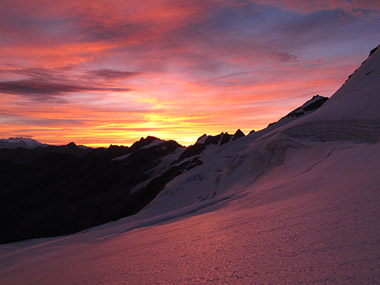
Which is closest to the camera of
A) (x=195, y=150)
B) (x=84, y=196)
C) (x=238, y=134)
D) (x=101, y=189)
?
(x=238, y=134)

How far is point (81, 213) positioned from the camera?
8112cm

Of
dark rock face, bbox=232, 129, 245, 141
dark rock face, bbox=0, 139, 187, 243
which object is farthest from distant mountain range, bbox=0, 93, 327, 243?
dark rock face, bbox=232, 129, 245, 141

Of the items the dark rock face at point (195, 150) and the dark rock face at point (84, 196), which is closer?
the dark rock face at point (84, 196)

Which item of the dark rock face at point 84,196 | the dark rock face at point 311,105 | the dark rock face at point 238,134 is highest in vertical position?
the dark rock face at point 311,105

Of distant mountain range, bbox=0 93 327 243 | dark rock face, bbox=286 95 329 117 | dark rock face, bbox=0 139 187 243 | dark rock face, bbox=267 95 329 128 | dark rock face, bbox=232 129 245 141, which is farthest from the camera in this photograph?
dark rock face, bbox=232 129 245 141

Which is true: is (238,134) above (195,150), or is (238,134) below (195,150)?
above

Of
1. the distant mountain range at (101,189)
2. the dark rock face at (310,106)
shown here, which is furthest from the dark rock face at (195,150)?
the dark rock face at (310,106)

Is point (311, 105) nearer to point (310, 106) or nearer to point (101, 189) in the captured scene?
point (310, 106)

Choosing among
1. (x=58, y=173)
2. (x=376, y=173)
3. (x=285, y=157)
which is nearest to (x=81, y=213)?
(x=58, y=173)

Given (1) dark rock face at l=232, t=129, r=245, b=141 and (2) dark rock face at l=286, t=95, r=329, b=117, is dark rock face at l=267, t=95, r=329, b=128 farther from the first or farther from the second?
(1) dark rock face at l=232, t=129, r=245, b=141

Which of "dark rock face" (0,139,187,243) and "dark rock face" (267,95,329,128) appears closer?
"dark rock face" (267,95,329,128)

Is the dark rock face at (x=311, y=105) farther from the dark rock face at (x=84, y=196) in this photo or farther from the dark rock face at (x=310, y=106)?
the dark rock face at (x=84, y=196)

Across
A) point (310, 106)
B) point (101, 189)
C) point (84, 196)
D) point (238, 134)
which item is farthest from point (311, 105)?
point (84, 196)

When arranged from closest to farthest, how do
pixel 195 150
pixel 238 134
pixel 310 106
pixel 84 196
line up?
pixel 310 106
pixel 238 134
pixel 195 150
pixel 84 196
